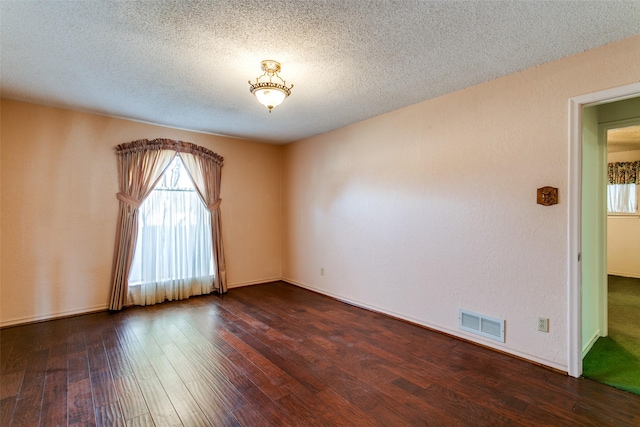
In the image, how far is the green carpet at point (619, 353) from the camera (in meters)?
2.28

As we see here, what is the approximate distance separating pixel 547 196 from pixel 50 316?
5554 mm

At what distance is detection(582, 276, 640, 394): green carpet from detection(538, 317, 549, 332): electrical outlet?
385mm

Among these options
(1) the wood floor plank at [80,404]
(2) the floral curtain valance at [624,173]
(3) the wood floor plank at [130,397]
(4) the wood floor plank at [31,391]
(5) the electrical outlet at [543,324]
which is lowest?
(3) the wood floor plank at [130,397]

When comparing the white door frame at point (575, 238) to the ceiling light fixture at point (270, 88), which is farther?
the ceiling light fixture at point (270, 88)

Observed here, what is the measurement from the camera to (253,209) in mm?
5488

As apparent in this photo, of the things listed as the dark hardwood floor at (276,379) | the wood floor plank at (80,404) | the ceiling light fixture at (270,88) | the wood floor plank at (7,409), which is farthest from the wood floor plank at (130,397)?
the ceiling light fixture at (270,88)

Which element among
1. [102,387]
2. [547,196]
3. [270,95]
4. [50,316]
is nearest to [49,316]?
[50,316]

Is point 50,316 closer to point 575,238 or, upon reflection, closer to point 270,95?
point 270,95

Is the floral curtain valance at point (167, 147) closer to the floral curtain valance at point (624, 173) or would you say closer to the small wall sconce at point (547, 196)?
the small wall sconce at point (547, 196)

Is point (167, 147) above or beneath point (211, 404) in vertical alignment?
above

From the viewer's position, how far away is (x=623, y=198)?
240 inches

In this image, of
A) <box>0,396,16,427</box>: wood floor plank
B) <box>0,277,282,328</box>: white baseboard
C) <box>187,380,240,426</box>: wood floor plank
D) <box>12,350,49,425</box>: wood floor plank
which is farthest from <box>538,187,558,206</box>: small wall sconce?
<box>0,277,282,328</box>: white baseboard

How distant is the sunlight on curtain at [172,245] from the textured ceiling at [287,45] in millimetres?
1406

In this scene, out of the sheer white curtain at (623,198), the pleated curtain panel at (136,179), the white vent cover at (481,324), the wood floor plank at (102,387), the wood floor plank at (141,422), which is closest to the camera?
the wood floor plank at (141,422)
